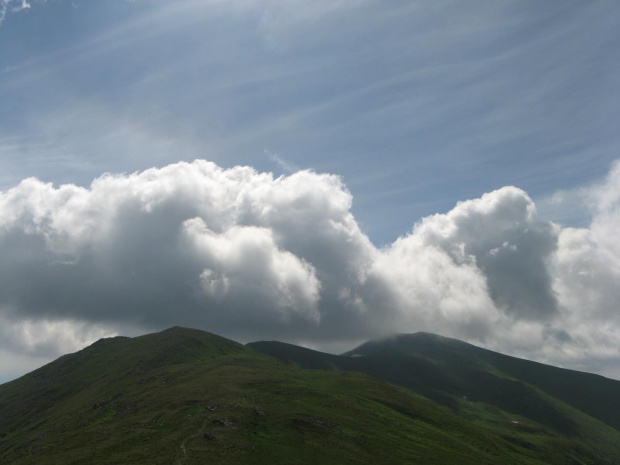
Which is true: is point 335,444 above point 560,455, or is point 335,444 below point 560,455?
above

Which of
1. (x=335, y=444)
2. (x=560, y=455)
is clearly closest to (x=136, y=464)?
(x=335, y=444)

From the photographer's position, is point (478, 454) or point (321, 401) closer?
point (478, 454)

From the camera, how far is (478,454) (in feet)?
358

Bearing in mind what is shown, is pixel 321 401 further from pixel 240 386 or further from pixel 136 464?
pixel 136 464

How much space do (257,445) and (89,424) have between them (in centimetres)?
5623

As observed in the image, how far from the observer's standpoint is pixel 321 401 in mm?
120250

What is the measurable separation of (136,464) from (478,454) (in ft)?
264

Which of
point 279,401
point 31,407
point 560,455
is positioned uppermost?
point 279,401

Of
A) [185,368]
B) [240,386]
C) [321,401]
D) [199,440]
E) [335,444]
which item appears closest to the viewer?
[199,440]

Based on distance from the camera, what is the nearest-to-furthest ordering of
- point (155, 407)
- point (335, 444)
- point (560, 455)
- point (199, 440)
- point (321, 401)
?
point (199, 440) < point (335, 444) < point (155, 407) < point (321, 401) < point (560, 455)

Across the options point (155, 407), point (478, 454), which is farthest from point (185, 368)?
point (478, 454)

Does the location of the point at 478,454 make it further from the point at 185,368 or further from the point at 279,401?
the point at 185,368

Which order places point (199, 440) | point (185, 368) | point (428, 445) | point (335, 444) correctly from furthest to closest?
point (185, 368) < point (428, 445) < point (335, 444) < point (199, 440)

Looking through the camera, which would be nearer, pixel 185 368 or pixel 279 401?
pixel 279 401
